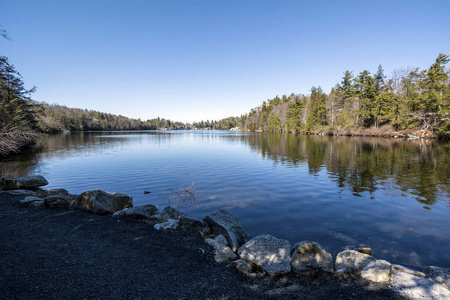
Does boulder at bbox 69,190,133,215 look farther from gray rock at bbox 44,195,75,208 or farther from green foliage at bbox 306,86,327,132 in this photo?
green foliage at bbox 306,86,327,132

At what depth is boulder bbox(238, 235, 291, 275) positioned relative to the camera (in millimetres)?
5543

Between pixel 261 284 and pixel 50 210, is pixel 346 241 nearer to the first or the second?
pixel 261 284

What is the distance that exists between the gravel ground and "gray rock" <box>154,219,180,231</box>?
0.24m

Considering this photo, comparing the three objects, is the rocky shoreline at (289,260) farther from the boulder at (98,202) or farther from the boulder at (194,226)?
the boulder at (98,202)

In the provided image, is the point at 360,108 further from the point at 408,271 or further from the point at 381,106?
the point at 408,271

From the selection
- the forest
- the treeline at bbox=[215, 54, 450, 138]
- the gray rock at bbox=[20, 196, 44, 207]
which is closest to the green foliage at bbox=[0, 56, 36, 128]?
the forest

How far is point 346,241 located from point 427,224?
4.43m

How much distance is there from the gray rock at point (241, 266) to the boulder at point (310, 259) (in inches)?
49.2

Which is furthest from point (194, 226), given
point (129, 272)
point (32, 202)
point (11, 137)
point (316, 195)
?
point (11, 137)

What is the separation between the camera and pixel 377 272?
5.10 m

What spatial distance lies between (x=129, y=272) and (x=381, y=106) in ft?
242

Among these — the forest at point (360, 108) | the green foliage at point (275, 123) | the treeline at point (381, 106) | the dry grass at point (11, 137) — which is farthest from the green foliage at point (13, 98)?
the green foliage at point (275, 123)

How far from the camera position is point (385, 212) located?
10391 mm

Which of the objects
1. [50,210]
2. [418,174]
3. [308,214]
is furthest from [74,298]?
[418,174]
